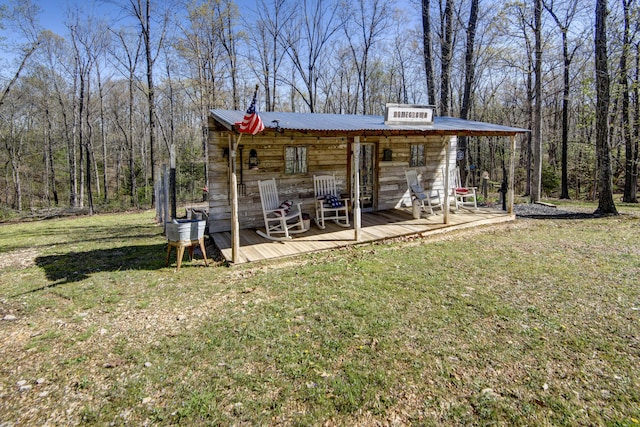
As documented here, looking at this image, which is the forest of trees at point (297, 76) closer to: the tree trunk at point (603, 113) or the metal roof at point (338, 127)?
the tree trunk at point (603, 113)

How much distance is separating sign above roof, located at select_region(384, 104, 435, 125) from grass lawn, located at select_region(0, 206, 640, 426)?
114 inches

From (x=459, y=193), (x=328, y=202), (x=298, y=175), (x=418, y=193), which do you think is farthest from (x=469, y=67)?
(x=328, y=202)

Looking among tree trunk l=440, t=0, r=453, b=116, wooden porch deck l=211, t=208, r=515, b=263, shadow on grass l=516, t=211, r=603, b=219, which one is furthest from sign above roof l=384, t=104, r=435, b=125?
tree trunk l=440, t=0, r=453, b=116

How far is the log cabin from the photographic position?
636 centimetres

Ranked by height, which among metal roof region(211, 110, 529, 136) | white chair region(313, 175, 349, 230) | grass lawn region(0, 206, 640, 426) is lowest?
grass lawn region(0, 206, 640, 426)

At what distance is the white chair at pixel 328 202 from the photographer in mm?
7426

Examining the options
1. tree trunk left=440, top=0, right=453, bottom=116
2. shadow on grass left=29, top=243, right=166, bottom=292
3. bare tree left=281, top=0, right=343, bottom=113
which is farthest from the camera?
bare tree left=281, top=0, right=343, bottom=113

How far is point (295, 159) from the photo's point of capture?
25.4 ft

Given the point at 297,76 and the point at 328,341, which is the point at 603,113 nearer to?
the point at 328,341

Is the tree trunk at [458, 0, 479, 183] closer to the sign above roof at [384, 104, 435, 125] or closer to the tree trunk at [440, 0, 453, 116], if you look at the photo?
the tree trunk at [440, 0, 453, 116]

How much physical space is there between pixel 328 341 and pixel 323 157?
5484mm

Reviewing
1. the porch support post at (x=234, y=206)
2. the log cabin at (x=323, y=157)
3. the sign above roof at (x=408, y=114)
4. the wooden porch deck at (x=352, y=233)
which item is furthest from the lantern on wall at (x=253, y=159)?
the sign above roof at (x=408, y=114)

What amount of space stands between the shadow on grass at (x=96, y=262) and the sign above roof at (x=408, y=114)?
4.86 meters

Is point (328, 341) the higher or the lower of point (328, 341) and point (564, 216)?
the lower
